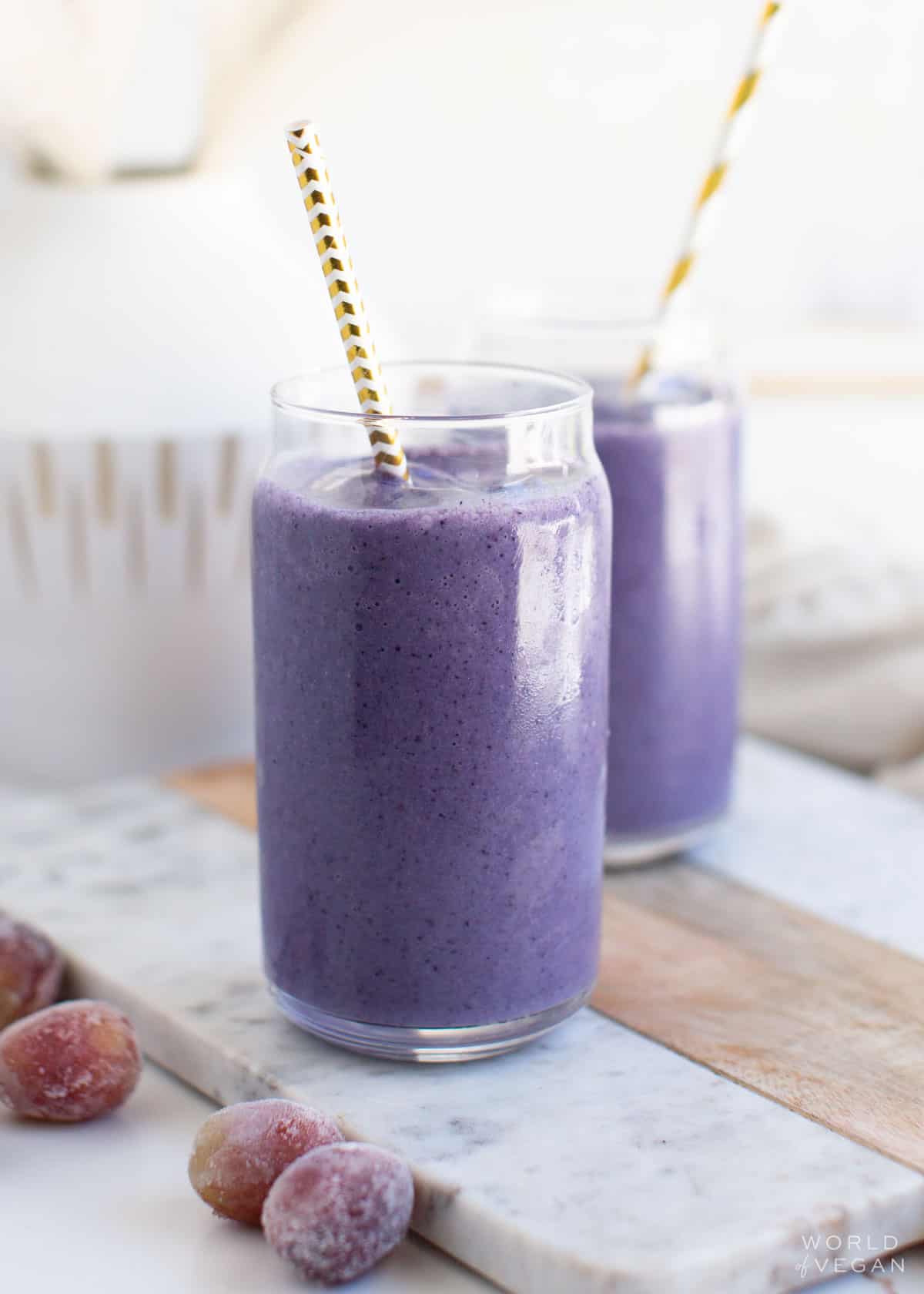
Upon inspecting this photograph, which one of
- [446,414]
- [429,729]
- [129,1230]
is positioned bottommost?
[129,1230]

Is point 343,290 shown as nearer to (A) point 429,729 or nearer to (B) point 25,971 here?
(A) point 429,729

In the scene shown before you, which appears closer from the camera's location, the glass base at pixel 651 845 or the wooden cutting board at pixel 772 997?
the wooden cutting board at pixel 772 997

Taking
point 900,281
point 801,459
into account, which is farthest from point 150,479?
point 900,281

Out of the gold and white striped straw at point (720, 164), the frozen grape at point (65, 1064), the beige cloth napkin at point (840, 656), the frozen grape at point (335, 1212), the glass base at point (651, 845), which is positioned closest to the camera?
the frozen grape at point (335, 1212)

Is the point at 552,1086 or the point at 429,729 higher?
the point at 429,729

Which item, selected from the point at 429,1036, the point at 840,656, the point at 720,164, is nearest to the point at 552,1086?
the point at 429,1036

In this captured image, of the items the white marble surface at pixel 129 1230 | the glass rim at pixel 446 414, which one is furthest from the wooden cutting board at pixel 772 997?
the glass rim at pixel 446 414

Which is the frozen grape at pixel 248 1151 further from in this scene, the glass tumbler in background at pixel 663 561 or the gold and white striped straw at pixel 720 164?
the gold and white striped straw at pixel 720 164

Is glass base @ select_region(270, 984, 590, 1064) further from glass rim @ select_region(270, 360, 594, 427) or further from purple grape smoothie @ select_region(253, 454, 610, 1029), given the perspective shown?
glass rim @ select_region(270, 360, 594, 427)
